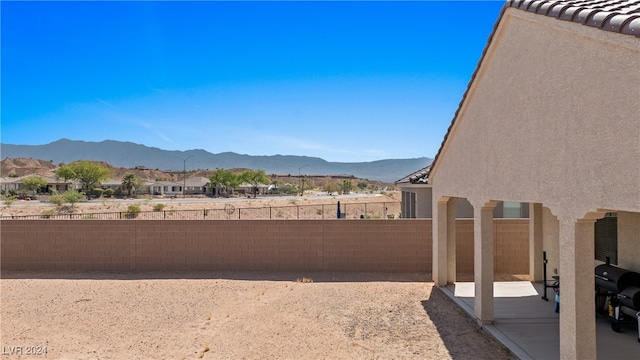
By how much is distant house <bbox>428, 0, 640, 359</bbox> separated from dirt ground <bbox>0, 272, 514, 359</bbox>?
1988 mm

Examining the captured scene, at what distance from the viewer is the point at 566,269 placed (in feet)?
22.1

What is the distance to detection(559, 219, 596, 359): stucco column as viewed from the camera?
6.44 meters

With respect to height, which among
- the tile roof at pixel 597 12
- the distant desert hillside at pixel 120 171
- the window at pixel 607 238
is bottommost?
the window at pixel 607 238

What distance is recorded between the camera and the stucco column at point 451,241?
47.1 feet

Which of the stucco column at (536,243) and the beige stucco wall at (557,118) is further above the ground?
the beige stucco wall at (557,118)

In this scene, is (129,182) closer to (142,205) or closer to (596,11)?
(142,205)

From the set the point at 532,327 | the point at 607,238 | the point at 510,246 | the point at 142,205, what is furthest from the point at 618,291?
the point at 142,205

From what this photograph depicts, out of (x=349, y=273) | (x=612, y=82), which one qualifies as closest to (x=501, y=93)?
(x=612, y=82)

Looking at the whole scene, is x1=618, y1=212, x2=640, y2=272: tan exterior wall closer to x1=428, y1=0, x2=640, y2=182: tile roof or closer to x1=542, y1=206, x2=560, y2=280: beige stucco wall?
x1=542, y1=206, x2=560, y2=280: beige stucco wall

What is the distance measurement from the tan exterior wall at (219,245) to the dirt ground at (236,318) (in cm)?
76

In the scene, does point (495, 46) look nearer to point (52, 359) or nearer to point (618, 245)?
point (618, 245)

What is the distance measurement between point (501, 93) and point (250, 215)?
3763 cm

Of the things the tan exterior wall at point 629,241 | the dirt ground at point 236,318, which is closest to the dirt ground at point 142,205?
the dirt ground at point 236,318

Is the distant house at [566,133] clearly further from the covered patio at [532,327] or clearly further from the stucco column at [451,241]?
the stucco column at [451,241]
